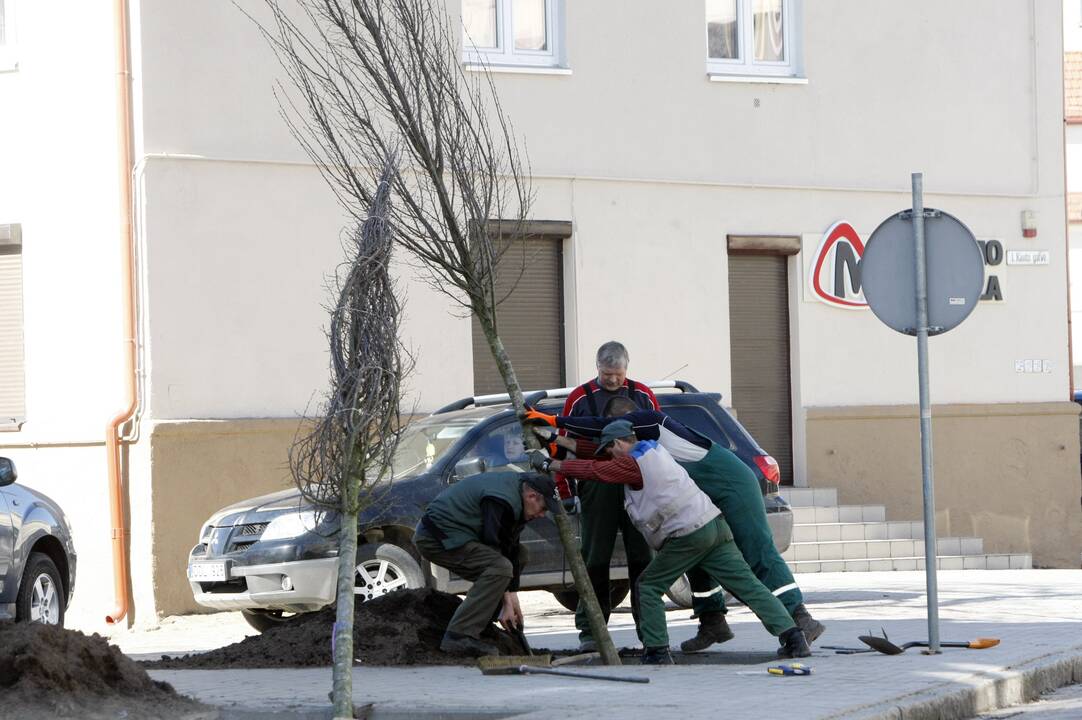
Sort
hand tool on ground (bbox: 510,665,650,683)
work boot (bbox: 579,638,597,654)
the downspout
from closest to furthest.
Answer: hand tool on ground (bbox: 510,665,650,683) < work boot (bbox: 579,638,597,654) < the downspout

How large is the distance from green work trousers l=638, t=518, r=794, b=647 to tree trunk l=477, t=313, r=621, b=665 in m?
0.27

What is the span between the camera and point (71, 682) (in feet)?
26.7

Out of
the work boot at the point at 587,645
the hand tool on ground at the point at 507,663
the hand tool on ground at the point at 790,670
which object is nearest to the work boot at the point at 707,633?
the work boot at the point at 587,645

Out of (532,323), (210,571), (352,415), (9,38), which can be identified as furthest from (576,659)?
(9,38)

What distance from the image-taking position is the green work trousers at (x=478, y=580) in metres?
10.2

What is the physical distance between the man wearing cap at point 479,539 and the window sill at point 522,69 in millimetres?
8480

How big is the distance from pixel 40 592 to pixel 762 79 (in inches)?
419

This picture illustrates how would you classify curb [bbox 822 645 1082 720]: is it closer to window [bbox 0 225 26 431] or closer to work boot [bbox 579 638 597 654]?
work boot [bbox 579 638 597 654]

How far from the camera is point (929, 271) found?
33.3 ft

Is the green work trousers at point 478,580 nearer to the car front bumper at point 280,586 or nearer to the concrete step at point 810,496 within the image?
the car front bumper at point 280,586

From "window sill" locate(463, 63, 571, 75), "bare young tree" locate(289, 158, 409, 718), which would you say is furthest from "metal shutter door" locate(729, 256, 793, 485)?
"bare young tree" locate(289, 158, 409, 718)

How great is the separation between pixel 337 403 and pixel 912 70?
14.4 metres

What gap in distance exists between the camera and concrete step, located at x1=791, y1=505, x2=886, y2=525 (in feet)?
62.2

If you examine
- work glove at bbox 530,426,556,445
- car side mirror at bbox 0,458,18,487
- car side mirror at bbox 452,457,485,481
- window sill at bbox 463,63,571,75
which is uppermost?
window sill at bbox 463,63,571,75
